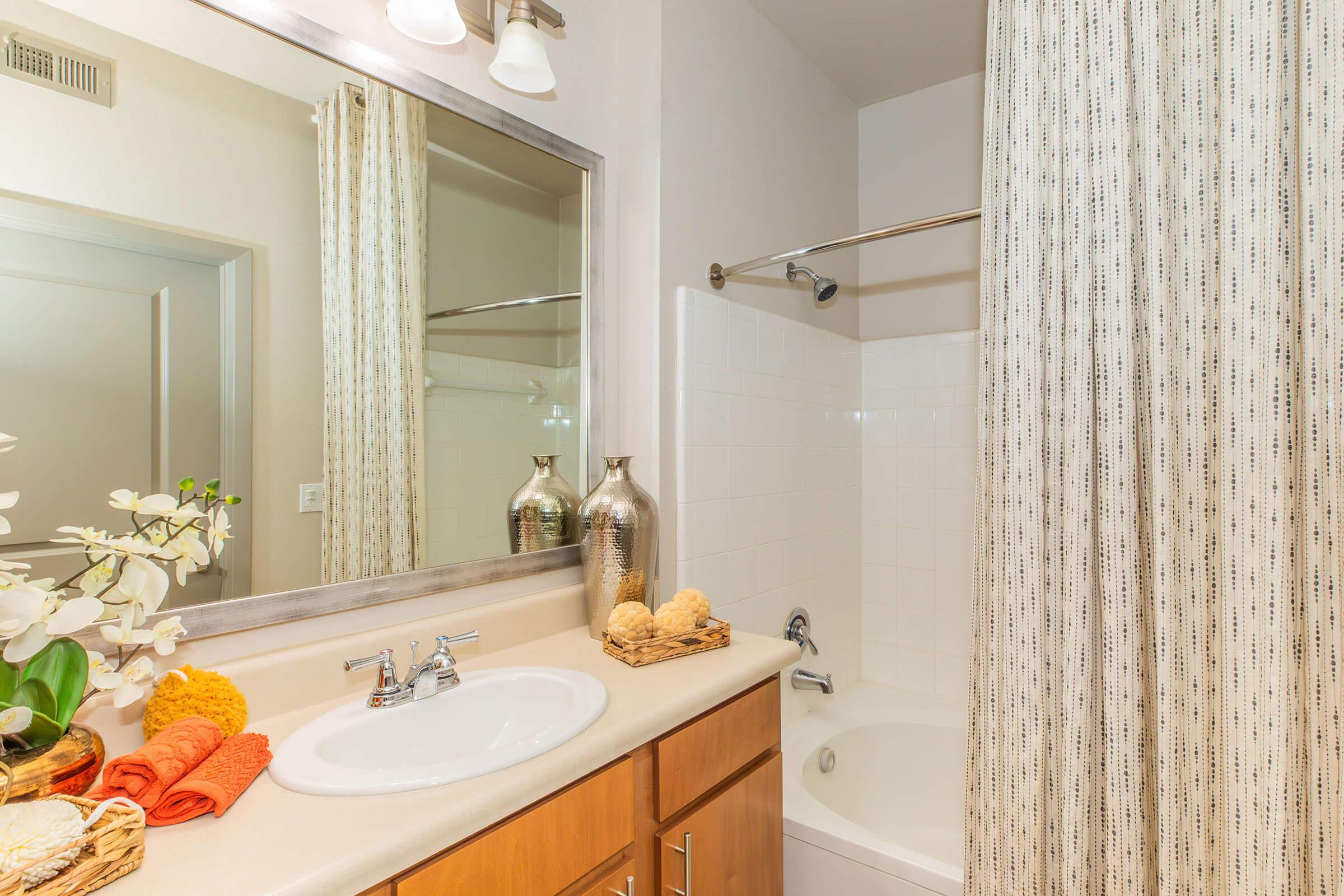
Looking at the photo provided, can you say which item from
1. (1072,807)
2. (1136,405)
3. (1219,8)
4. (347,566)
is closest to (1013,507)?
(1136,405)

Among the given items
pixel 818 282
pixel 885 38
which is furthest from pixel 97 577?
pixel 885 38

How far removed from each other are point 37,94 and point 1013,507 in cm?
160

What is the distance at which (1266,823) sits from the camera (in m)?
0.96

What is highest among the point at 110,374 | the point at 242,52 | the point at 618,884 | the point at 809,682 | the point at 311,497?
the point at 242,52

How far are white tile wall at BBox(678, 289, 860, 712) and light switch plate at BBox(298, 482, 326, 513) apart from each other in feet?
2.70

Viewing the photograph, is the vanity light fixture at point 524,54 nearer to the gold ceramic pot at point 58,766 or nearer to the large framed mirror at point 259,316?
the large framed mirror at point 259,316

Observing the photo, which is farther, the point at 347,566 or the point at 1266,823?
the point at 347,566

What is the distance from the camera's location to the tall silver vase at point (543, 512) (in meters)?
1.46

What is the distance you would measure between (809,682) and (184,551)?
5.64 ft

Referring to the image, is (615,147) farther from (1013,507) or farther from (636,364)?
(1013,507)

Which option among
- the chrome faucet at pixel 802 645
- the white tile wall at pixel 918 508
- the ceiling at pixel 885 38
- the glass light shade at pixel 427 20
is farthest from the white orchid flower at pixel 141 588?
the white tile wall at pixel 918 508

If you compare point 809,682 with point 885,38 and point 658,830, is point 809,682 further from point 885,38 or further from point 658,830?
point 885,38

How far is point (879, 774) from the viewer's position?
2.12 meters

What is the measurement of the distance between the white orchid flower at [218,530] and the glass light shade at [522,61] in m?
0.99
